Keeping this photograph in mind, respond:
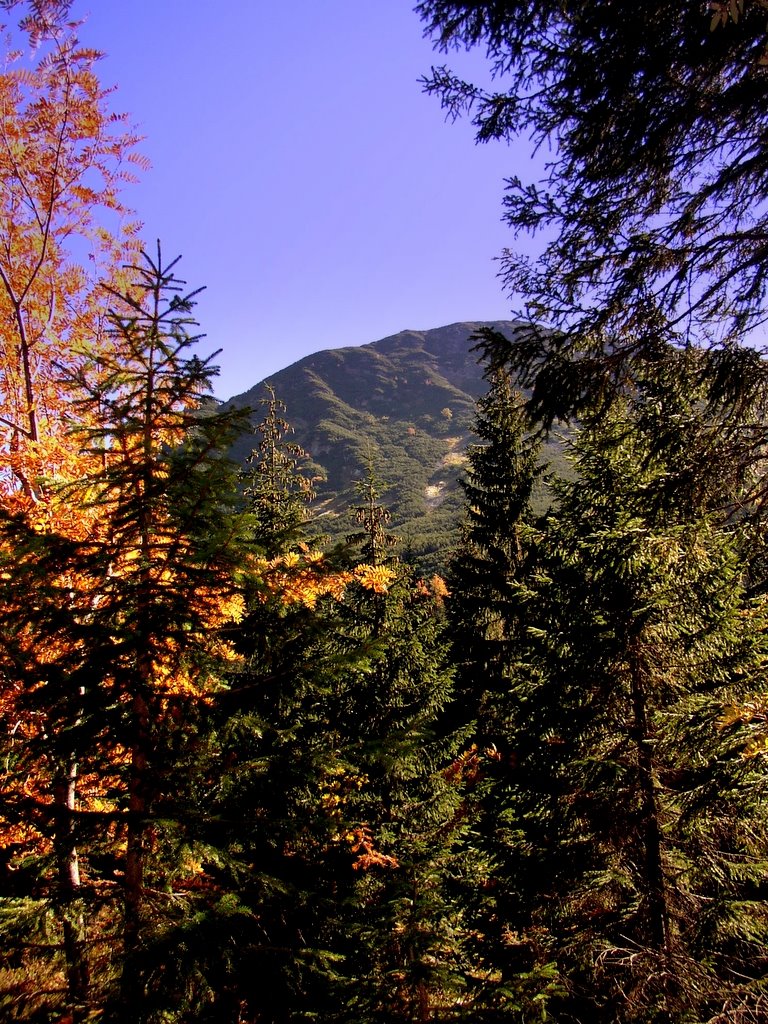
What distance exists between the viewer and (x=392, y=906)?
6.53m

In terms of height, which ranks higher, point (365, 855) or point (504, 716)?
point (504, 716)

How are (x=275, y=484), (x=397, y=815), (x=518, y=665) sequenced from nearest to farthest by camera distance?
(x=518, y=665)
(x=397, y=815)
(x=275, y=484)

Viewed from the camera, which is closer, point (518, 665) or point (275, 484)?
point (518, 665)

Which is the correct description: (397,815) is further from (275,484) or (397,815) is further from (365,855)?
(275,484)

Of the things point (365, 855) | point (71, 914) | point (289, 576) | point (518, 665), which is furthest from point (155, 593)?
point (365, 855)

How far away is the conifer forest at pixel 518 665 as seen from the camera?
12.3 ft

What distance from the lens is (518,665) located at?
7.36 metres

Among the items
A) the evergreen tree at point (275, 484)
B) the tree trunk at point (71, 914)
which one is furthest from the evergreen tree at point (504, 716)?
the evergreen tree at point (275, 484)

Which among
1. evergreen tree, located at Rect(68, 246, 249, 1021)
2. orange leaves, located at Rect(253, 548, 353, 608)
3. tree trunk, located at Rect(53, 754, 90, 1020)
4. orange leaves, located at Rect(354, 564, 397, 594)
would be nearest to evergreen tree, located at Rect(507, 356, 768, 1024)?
orange leaves, located at Rect(253, 548, 353, 608)

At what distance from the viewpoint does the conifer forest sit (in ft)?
12.3

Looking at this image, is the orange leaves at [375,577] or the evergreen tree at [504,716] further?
the orange leaves at [375,577]

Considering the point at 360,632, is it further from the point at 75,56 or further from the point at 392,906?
the point at 75,56

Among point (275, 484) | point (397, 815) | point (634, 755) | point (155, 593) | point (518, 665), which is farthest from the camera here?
point (275, 484)

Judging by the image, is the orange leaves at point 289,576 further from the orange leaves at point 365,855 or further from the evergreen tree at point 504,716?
the orange leaves at point 365,855
